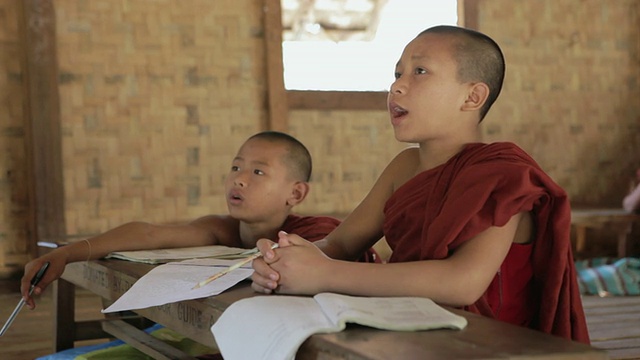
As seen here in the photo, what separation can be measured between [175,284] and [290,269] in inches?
11.0

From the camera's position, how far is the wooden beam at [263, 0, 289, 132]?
198 inches

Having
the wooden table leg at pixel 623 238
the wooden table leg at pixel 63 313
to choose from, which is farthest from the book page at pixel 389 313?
the wooden table leg at pixel 623 238

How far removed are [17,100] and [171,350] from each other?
306 centimetres

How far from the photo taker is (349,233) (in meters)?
1.82

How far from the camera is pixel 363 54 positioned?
533cm

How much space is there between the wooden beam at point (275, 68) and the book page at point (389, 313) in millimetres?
3986

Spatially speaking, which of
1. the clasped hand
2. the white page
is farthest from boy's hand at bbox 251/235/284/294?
the white page

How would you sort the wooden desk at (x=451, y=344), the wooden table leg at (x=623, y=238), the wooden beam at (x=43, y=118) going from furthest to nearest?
1. the wooden table leg at (x=623, y=238)
2. the wooden beam at (x=43, y=118)
3. the wooden desk at (x=451, y=344)

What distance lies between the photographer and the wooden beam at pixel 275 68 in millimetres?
5020

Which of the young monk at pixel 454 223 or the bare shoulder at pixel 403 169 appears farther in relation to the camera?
the bare shoulder at pixel 403 169

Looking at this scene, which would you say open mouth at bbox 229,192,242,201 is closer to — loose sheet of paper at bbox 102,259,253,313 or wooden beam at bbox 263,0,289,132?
loose sheet of paper at bbox 102,259,253,313

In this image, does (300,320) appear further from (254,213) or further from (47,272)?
(254,213)

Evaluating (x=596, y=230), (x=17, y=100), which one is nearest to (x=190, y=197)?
(x=17, y=100)

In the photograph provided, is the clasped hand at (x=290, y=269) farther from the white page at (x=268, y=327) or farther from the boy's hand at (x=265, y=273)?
the white page at (x=268, y=327)
